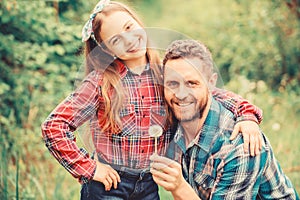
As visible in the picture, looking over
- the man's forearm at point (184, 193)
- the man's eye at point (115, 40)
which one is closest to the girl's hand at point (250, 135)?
the man's forearm at point (184, 193)

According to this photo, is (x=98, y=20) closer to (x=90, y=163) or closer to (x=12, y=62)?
(x=90, y=163)

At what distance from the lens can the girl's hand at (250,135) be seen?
2234 millimetres

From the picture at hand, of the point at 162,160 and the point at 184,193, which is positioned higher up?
the point at 162,160

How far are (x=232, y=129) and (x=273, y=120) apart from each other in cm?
289

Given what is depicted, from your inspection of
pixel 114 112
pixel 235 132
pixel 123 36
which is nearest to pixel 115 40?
pixel 123 36

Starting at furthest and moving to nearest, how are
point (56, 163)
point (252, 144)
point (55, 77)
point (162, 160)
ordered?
point (55, 77), point (56, 163), point (252, 144), point (162, 160)

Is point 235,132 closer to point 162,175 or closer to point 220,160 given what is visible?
point 220,160

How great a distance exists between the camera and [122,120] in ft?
6.97

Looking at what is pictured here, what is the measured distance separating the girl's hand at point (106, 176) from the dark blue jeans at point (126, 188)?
0.12 ft

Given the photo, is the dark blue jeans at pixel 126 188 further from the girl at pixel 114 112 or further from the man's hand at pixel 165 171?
the man's hand at pixel 165 171

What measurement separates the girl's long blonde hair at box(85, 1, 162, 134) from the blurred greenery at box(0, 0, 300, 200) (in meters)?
0.39

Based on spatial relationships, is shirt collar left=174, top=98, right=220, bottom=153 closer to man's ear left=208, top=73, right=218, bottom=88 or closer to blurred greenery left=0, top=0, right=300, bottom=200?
man's ear left=208, top=73, right=218, bottom=88

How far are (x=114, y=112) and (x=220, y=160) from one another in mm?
478

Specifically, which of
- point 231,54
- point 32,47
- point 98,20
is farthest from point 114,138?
point 231,54
